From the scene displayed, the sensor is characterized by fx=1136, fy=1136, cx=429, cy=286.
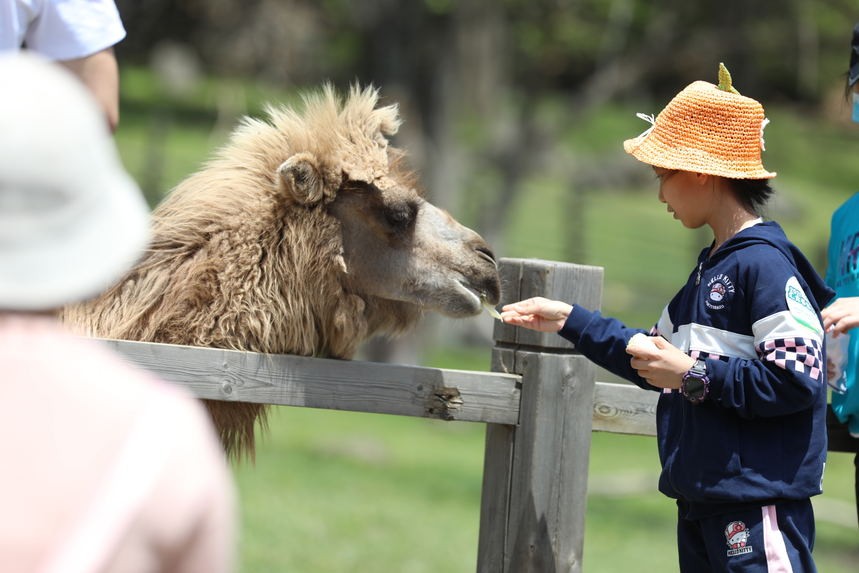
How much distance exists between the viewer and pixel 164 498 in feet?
5.17

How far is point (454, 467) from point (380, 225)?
30.0 ft

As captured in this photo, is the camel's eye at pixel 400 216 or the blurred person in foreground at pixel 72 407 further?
the camel's eye at pixel 400 216

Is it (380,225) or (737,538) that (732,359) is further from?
(380,225)

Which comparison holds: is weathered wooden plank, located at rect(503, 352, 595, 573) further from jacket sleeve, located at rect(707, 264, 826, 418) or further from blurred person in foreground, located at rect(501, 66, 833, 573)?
jacket sleeve, located at rect(707, 264, 826, 418)

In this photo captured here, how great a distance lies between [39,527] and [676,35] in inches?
738

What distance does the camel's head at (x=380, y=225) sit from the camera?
162 inches

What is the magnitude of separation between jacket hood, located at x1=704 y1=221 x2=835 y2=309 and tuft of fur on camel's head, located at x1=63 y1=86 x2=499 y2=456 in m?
1.07

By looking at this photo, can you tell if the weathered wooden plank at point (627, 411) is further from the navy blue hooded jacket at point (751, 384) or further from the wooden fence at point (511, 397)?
the navy blue hooded jacket at point (751, 384)

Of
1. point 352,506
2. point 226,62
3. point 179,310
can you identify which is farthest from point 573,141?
point 179,310

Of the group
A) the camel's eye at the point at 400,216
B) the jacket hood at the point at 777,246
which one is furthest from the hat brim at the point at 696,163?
the camel's eye at the point at 400,216

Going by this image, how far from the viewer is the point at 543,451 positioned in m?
3.88

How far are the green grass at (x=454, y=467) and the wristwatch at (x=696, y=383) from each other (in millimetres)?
2851

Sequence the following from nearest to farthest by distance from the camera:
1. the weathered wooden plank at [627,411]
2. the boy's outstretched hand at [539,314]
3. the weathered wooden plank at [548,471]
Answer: the boy's outstretched hand at [539,314] < the weathered wooden plank at [548,471] < the weathered wooden plank at [627,411]

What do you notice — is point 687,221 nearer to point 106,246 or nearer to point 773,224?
point 773,224
